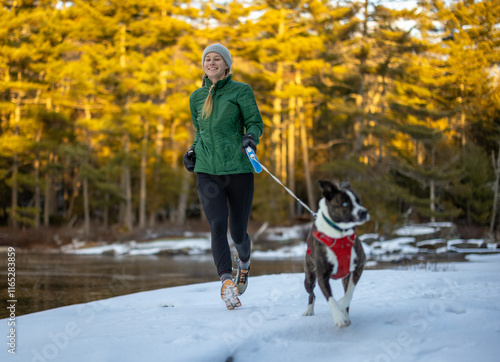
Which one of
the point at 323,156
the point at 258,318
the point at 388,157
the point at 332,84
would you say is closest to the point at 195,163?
the point at 258,318

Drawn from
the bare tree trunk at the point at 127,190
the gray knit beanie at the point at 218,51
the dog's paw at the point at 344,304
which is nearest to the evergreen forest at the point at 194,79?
the bare tree trunk at the point at 127,190

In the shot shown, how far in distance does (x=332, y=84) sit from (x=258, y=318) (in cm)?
2789

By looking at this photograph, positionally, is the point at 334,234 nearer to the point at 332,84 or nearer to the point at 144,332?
the point at 144,332

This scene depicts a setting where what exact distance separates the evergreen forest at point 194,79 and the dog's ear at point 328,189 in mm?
21204

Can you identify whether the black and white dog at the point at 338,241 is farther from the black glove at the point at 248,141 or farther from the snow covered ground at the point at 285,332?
the black glove at the point at 248,141

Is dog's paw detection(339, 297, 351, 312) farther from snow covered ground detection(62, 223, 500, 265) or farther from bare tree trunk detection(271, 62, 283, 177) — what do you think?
bare tree trunk detection(271, 62, 283, 177)

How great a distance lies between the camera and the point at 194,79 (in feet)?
101

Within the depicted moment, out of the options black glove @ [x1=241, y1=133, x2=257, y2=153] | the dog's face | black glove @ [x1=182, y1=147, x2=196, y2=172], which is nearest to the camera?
the dog's face

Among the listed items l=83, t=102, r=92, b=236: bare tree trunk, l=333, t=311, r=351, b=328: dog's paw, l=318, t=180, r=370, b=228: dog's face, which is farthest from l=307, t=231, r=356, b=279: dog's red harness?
l=83, t=102, r=92, b=236: bare tree trunk

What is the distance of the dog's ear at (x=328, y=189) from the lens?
3094 millimetres

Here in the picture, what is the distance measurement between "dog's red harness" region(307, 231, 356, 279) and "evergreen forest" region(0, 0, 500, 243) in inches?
832

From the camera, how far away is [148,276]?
427 inches

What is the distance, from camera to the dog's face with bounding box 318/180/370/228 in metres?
3.06

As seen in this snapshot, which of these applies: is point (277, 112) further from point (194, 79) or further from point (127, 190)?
point (127, 190)
